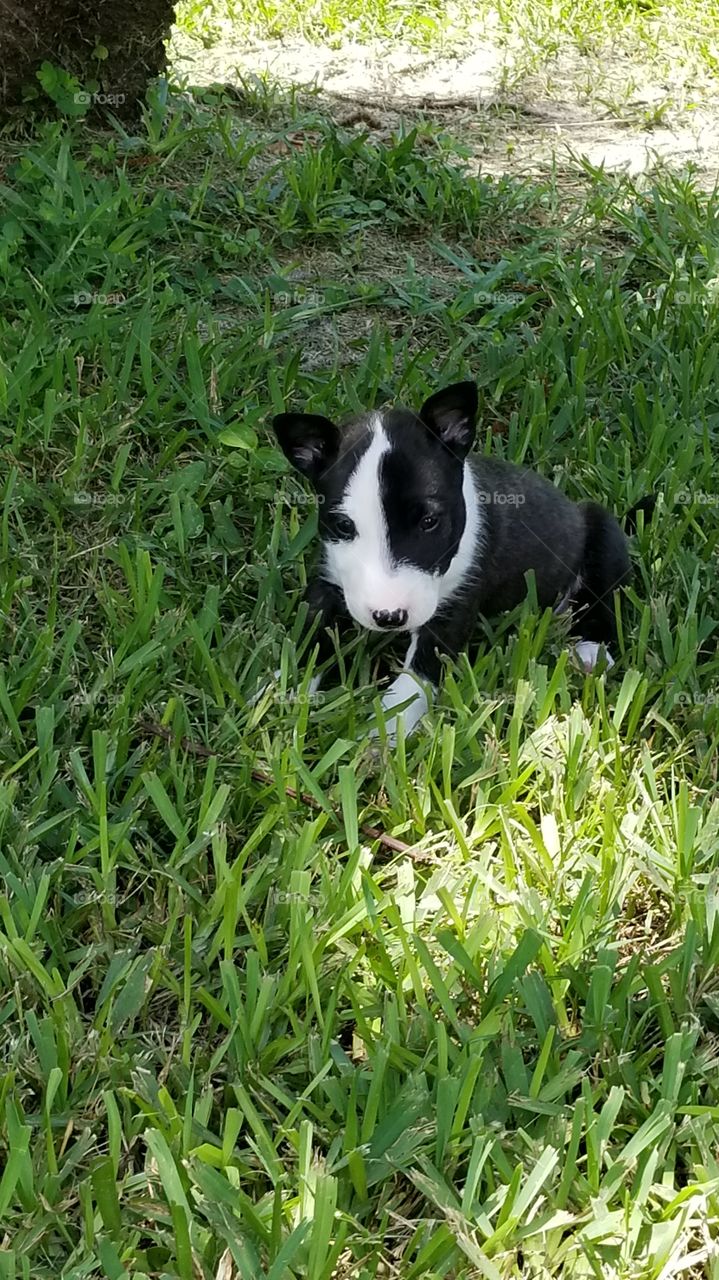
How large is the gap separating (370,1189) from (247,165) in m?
4.90

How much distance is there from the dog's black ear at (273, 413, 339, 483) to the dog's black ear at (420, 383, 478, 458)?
0.26 meters

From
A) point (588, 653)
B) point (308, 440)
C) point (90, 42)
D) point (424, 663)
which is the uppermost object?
point (90, 42)

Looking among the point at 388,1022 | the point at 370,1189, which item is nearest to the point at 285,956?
the point at 388,1022

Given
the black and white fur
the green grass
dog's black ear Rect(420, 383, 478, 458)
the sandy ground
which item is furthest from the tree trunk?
dog's black ear Rect(420, 383, 478, 458)

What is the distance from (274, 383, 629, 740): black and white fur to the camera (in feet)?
11.6

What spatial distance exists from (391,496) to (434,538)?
19 cm

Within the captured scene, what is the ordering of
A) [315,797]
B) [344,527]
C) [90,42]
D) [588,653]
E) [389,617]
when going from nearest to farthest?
[315,797]
[389,617]
[344,527]
[588,653]
[90,42]

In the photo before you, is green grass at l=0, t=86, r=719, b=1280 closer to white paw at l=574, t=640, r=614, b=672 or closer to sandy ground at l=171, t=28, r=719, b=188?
white paw at l=574, t=640, r=614, b=672

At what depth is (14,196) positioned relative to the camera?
5.54m

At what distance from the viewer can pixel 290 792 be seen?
11.2 feet

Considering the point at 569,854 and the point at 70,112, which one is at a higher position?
the point at 70,112

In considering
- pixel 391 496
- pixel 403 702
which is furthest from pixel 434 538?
pixel 403 702

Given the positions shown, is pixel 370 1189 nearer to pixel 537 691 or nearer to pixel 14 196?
pixel 537 691

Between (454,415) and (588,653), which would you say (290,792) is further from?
(588,653)
